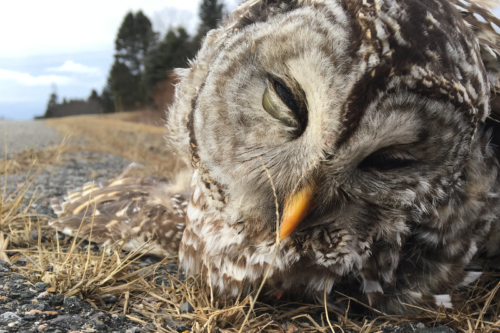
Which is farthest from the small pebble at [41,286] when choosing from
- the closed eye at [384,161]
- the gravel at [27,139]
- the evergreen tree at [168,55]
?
the evergreen tree at [168,55]

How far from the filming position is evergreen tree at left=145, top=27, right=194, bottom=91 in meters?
23.3

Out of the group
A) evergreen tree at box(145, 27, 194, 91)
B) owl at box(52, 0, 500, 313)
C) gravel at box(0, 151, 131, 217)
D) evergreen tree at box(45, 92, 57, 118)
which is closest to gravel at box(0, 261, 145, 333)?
owl at box(52, 0, 500, 313)

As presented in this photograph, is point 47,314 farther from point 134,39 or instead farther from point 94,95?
point 94,95

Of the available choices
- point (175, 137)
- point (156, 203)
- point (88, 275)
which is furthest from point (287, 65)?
point (156, 203)

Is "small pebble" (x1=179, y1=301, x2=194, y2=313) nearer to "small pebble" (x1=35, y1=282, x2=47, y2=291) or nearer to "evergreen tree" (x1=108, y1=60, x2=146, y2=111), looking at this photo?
"small pebble" (x1=35, y1=282, x2=47, y2=291)

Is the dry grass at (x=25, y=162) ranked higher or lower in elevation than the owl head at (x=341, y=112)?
lower

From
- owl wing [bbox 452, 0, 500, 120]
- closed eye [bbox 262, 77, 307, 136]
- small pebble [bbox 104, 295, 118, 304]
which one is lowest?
small pebble [bbox 104, 295, 118, 304]

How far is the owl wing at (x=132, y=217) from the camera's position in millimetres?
2766

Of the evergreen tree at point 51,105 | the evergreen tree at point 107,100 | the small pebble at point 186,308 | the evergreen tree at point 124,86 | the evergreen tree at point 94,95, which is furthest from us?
the evergreen tree at point 51,105

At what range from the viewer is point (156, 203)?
9.81 feet

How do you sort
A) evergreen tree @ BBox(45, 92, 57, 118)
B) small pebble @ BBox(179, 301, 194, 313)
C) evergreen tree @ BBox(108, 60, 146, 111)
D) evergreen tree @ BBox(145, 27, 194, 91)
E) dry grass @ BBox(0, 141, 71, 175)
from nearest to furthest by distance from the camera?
small pebble @ BBox(179, 301, 194, 313) < dry grass @ BBox(0, 141, 71, 175) < evergreen tree @ BBox(145, 27, 194, 91) < evergreen tree @ BBox(108, 60, 146, 111) < evergreen tree @ BBox(45, 92, 57, 118)

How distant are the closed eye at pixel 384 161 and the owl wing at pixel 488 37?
0.74m

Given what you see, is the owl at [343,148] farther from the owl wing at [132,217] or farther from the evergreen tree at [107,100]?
the evergreen tree at [107,100]

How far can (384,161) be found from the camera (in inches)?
63.2
